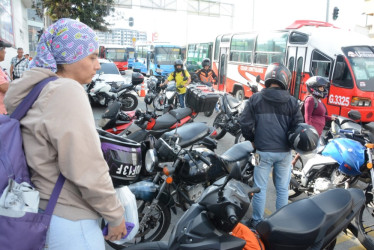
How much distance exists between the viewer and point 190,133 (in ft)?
12.3

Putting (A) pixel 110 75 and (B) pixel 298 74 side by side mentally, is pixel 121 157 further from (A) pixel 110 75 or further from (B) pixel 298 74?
(A) pixel 110 75

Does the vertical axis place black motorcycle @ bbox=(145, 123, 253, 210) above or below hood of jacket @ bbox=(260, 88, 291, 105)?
below

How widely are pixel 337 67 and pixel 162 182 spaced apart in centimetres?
747

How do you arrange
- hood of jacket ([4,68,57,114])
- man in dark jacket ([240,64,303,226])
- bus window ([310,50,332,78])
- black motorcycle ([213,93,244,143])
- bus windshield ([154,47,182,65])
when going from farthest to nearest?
bus windshield ([154,47,182,65]), bus window ([310,50,332,78]), black motorcycle ([213,93,244,143]), man in dark jacket ([240,64,303,226]), hood of jacket ([4,68,57,114])

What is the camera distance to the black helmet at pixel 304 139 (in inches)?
118

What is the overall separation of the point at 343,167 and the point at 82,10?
1593 cm

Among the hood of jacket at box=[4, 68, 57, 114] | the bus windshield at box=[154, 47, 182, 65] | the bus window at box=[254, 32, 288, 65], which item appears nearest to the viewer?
the hood of jacket at box=[4, 68, 57, 114]

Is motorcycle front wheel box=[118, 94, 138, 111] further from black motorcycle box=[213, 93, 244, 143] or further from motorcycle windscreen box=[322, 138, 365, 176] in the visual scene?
motorcycle windscreen box=[322, 138, 365, 176]

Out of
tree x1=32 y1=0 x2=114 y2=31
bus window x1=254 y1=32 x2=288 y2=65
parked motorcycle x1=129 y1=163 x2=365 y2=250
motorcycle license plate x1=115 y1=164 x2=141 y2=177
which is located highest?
tree x1=32 y1=0 x2=114 y2=31

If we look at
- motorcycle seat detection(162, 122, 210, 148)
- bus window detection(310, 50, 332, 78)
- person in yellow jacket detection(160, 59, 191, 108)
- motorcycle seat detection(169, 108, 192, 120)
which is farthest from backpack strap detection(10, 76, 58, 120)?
bus window detection(310, 50, 332, 78)

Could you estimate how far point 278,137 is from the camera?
3232 millimetres

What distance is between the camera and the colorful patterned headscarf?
4.82ft

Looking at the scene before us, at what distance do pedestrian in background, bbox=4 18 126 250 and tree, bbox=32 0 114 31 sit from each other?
595 inches

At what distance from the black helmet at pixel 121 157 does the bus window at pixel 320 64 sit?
871 cm
